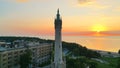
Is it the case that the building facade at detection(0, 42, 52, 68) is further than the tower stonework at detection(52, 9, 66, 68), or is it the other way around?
the building facade at detection(0, 42, 52, 68)

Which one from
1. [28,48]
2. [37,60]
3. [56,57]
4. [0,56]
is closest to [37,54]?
[37,60]

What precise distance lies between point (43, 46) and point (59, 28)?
39434mm

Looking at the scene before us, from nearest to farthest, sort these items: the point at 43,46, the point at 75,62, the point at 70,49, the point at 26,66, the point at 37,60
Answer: the point at 75,62 → the point at 26,66 → the point at 37,60 → the point at 43,46 → the point at 70,49

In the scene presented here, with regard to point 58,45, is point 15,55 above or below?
below

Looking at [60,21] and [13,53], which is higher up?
[60,21]

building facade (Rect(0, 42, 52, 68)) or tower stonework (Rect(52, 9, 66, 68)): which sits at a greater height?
tower stonework (Rect(52, 9, 66, 68))

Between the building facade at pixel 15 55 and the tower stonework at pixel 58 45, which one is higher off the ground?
the tower stonework at pixel 58 45

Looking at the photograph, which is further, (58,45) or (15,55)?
(15,55)

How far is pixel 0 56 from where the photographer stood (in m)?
50.7

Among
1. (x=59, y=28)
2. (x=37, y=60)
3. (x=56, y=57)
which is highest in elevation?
(x=59, y=28)

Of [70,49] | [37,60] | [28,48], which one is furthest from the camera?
[70,49]

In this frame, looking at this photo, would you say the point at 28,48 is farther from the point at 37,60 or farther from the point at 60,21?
the point at 60,21

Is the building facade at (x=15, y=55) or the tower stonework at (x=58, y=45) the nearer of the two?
the tower stonework at (x=58, y=45)

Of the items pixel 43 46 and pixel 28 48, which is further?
pixel 43 46
